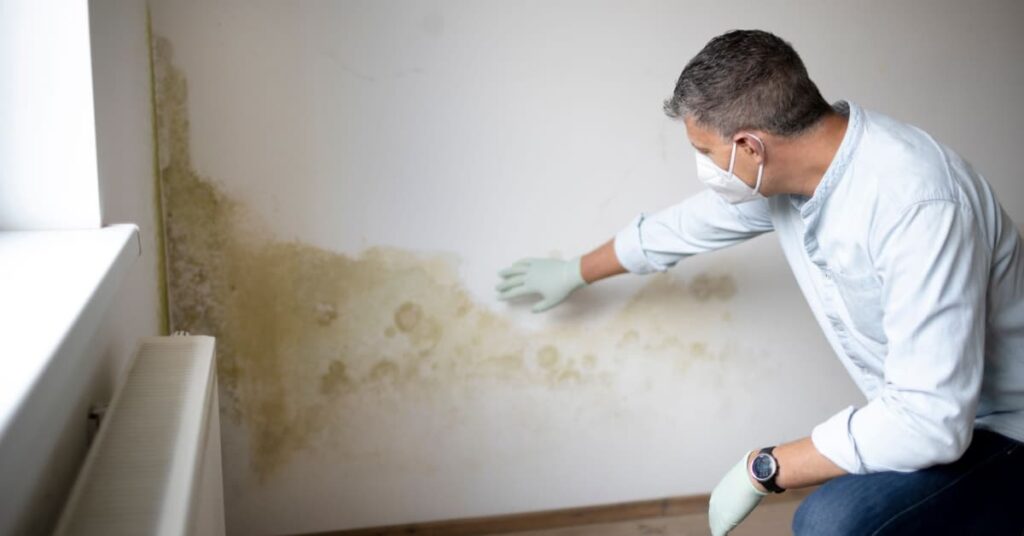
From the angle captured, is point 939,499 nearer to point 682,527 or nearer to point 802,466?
point 802,466

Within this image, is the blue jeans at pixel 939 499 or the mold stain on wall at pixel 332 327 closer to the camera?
the blue jeans at pixel 939 499

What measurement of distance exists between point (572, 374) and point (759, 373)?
0.53 meters

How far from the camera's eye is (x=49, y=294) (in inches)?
36.8

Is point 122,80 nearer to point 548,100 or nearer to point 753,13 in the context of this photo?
point 548,100

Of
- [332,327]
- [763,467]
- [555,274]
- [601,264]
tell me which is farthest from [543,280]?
[763,467]

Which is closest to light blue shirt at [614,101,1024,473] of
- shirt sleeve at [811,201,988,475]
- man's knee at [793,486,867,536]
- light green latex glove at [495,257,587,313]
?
shirt sleeve at [811,201,988,475]

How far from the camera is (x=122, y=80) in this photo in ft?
5.04

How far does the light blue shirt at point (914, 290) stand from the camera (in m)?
1.34

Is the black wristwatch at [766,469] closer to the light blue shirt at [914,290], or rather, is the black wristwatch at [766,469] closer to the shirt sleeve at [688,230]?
the light blue shirt at [914,290]

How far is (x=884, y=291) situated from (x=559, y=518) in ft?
4.01

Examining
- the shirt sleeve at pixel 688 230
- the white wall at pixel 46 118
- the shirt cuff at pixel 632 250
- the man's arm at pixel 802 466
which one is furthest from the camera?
the shirt cuff at pixel 632 250

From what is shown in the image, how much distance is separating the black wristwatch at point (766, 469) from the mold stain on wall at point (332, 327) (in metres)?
0.83

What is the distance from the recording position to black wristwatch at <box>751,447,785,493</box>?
Result: 1.49 m

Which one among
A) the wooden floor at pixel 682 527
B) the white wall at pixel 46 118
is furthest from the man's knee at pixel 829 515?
the white wall at pixel 46 118
